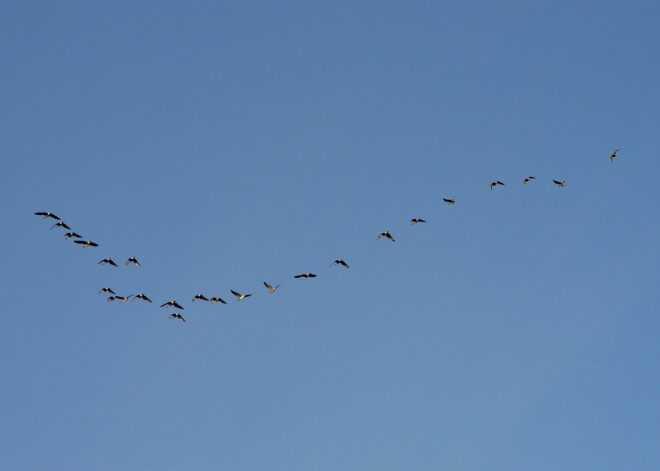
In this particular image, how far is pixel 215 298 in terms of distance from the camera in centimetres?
12700

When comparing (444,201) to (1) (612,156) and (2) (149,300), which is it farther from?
(2) (149,300)

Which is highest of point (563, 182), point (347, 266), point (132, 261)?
point (132, 261)

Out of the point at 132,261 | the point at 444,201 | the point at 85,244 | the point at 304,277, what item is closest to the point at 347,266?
the point at 304,277

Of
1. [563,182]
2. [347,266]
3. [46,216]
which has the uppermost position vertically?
[46,216]

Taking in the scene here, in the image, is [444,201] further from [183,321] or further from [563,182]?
[183,321]

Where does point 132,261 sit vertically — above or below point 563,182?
above

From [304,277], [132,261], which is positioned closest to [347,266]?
[304,277]

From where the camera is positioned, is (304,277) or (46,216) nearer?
(304,277)

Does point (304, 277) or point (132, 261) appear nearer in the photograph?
point (304, 277)

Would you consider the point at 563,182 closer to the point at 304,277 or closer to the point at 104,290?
the point at 304,277

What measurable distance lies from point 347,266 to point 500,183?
3497 centimetres

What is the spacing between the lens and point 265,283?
121312 millimetres

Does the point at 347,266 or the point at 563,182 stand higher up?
the point at 563,182

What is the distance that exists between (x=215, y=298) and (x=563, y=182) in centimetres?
7110
